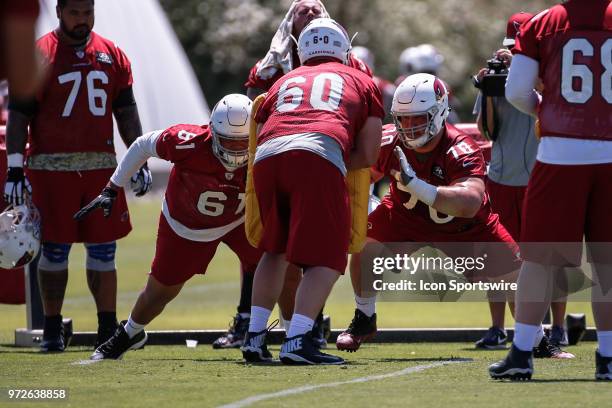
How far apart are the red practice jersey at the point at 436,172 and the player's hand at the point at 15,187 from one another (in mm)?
2295

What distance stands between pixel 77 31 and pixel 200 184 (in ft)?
5.46

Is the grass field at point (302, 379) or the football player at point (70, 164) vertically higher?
the football player at point (70, 164)

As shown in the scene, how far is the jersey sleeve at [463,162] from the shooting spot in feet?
27.2

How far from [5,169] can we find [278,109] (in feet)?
10.6

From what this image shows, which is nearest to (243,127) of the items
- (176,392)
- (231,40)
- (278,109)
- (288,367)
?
(278,109)

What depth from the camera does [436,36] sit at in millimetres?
47625

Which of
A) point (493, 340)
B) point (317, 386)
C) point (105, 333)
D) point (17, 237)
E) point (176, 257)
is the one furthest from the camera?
point (493, 340)

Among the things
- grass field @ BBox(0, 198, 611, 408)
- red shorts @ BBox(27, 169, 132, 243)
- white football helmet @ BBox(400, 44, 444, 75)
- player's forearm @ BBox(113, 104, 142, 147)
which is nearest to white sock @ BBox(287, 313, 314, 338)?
grass field @ BBox(0, 198, 611, 408)

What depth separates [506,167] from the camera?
9711mm

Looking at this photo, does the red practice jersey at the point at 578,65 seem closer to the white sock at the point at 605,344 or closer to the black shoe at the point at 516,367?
the white sock at the point at 605,344

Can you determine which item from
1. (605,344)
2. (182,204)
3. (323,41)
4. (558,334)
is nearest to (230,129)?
(182,204)

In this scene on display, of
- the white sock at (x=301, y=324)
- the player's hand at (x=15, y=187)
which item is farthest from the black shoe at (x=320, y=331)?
the player's hand at (x=15, y=187)

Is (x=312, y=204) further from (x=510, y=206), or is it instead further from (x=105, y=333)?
(x=510, y=206)

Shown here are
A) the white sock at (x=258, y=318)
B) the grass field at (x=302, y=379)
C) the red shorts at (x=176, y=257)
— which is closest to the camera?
the grass field at (x=302, y=379)
